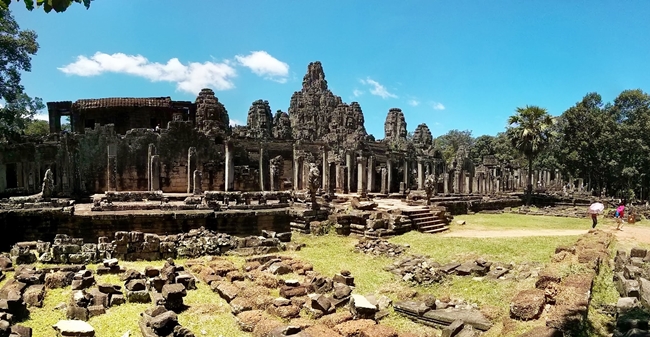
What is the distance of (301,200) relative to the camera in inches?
821

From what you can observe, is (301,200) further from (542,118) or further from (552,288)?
(542,118)

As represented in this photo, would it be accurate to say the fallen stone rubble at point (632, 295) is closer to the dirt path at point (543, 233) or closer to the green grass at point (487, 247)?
the green grass at point (487, 247)

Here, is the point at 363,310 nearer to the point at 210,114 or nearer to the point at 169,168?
the point at 169,168

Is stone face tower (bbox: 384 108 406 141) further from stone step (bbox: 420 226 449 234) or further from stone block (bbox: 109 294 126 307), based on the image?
stone block (bbox: 109 294 126 307)

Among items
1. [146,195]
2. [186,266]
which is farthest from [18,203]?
[186,266]

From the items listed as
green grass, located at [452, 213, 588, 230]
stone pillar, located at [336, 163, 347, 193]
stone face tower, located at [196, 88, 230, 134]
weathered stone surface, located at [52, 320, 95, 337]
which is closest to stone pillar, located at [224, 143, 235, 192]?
stone face tower, located at [196, 88, 230, 134]

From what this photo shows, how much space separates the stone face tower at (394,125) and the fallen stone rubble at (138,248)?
161 feet

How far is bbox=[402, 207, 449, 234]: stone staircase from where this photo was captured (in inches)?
704

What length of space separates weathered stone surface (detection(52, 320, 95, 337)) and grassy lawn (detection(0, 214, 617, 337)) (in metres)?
0.36

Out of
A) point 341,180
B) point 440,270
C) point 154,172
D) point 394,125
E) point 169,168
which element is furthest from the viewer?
point 394,125

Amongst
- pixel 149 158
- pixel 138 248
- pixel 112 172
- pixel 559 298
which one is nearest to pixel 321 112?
pixel 149 158

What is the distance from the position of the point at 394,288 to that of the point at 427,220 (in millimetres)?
10222

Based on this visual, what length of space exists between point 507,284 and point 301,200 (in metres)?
13.0

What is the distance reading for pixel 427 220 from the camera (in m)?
18.8
